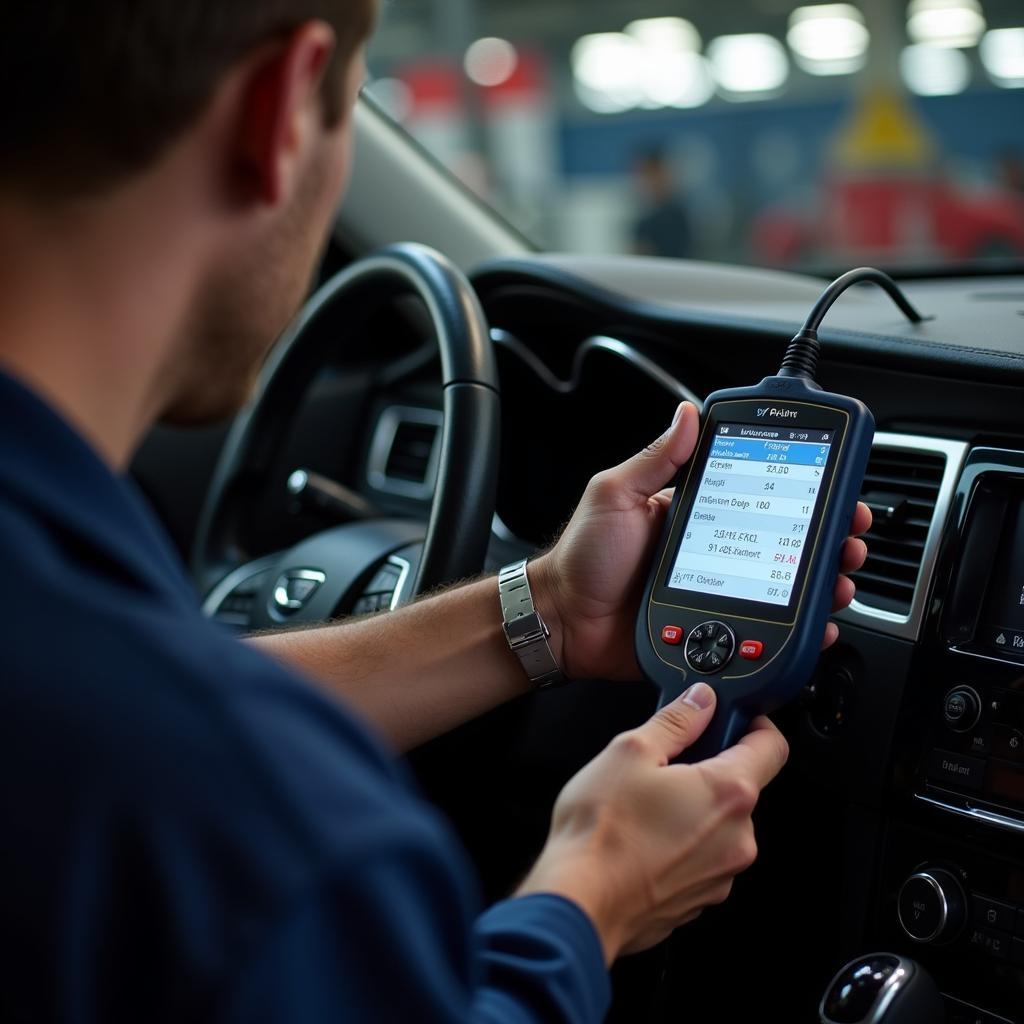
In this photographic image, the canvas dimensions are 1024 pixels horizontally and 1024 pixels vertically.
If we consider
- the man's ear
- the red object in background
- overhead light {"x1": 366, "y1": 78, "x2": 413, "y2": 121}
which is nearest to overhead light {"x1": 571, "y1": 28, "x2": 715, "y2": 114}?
the red object in background

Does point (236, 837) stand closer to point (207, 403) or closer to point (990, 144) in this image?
point (207, 403)

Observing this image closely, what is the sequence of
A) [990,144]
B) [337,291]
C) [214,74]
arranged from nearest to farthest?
[214,74], [337,291], [990,144]

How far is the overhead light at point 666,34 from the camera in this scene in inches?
510

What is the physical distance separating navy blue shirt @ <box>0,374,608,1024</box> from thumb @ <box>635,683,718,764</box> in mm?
336

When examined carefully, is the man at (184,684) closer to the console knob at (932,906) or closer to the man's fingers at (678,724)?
the man's fingers at (678,724)

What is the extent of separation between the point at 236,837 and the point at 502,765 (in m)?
0.97

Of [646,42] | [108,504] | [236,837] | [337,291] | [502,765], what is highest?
[646,42]

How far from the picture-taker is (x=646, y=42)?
44.5ft

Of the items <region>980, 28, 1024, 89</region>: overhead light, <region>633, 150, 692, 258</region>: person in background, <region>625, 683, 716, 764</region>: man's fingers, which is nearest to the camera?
<region>625, 683, 716, 764</region>: man's fingers

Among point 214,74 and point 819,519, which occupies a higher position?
point 214,74

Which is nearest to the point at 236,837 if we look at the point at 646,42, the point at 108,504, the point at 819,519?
the point at 108,504

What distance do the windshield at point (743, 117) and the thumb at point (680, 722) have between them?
288 inches

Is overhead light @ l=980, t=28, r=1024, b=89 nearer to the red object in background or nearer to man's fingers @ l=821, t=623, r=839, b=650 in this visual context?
the red object in background

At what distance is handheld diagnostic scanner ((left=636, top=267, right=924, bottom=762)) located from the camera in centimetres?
96
